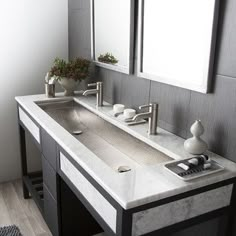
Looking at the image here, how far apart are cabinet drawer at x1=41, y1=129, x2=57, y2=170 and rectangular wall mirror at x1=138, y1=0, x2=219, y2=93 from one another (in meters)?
0.65

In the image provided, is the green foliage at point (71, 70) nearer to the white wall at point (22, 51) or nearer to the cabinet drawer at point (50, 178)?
the white wall at point (22, 51)

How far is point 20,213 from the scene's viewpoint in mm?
2457

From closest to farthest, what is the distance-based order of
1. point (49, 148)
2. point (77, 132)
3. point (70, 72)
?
point (49, 148) → point (77, 132) → point (70, 72)

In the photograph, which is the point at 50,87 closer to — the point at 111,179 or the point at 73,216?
the point at 73,216

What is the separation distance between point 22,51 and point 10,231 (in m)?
1.45

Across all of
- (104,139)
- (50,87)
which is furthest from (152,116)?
(50,87)

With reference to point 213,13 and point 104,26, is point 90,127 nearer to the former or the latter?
point 104,26

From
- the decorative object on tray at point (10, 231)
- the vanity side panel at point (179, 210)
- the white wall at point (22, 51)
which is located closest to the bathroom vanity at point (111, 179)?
the vanity side panel at point (179, 210)

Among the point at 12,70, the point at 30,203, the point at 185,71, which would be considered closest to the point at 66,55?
the point at 12,70

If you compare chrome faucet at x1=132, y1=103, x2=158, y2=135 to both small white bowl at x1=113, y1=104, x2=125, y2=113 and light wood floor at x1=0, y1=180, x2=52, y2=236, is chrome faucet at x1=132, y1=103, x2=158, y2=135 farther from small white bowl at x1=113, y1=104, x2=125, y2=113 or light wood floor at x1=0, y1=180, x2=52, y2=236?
light wood floor at x1=0, y1=180, x2=52, y2=236

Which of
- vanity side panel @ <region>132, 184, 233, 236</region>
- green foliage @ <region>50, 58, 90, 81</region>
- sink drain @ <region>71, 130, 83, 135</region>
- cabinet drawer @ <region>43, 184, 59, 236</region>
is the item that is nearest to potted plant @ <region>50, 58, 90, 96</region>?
green foliage @ <region>50, 58, 90, 81</region>

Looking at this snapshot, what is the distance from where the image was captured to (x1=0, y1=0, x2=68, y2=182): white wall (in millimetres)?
2584

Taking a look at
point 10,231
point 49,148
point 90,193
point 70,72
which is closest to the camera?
point 90,193

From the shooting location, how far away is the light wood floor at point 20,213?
89.2 inches
